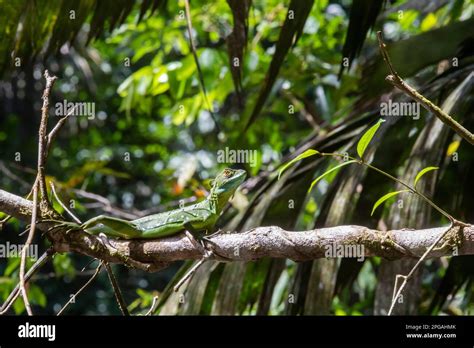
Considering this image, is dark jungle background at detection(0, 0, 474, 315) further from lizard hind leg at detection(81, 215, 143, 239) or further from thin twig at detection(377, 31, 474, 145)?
thin twig at detection(377, 31, 474, 145)

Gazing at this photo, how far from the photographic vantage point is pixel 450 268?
305cm

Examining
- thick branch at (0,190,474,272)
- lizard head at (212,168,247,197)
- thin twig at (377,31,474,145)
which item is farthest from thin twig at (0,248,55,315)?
thin twig at (377,31,474,145)

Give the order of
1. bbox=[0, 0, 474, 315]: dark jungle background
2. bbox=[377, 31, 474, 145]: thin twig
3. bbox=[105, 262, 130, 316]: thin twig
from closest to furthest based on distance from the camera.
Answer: bbox=[377, 31, 474, 145]: thin twig < bbox=[105, 262, 130, 316]: thin twig < bbox=[0, 0, 474, 315]: dark jungle background

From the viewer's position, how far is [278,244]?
1.79 metres

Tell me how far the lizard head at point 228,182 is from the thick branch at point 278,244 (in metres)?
0.39

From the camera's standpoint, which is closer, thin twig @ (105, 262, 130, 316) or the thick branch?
the thick branch

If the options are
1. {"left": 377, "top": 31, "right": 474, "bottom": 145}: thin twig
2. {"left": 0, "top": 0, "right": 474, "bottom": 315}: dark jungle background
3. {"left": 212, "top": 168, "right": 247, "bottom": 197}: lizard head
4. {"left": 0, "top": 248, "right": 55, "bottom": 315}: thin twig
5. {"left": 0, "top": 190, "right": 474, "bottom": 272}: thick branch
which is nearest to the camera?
{"left": 377, "top": 31, "right": 474, "bottom": 145}: thin twig

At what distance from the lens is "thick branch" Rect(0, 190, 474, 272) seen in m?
1.77

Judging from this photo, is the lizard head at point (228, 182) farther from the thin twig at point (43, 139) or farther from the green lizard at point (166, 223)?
the thin twig at point (43, 139)

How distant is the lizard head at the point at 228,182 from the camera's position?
2.34 m

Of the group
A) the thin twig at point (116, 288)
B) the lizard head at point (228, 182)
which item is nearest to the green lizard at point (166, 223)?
the lizard head at point (228, 182)

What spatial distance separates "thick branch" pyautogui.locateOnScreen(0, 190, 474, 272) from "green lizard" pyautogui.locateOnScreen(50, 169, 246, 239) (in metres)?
0.06

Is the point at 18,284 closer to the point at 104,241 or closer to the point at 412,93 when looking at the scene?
the point at 104,241

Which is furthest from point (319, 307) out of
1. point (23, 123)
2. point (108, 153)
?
point (23, 123)
